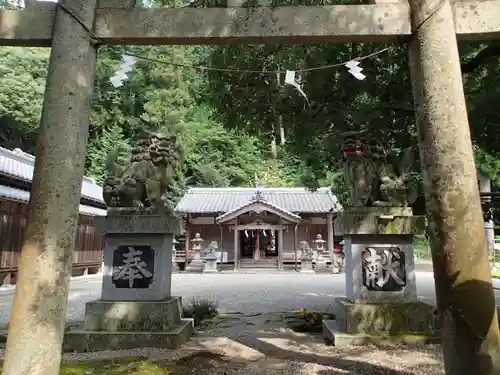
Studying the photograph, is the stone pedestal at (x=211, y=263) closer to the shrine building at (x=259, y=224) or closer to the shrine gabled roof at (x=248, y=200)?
the shrine building at (x=259, y=224)

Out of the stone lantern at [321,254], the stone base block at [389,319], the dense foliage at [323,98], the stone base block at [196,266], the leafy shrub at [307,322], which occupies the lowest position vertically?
the leafy shrub at [307,322]

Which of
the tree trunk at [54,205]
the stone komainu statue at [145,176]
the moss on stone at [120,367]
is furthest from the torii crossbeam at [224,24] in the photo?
the moss on stone at [120,367]

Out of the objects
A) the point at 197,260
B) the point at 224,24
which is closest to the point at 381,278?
the point at 224,24

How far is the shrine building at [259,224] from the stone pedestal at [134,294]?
18.1 m

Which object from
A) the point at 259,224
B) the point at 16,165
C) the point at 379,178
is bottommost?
the point at 379,178

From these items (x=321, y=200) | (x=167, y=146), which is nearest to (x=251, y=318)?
(x=167, y=146)

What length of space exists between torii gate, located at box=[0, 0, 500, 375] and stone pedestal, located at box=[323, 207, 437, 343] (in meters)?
2.26

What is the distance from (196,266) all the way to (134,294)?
17.6 metres

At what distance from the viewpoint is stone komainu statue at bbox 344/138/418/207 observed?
17.7 feet

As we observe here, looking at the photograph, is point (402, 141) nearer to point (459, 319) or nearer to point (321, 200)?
point (459, 319)

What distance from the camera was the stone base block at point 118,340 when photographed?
15.8 feet

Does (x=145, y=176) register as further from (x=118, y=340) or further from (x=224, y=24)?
(x=224, y=24)

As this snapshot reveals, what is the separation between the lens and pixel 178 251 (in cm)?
2380

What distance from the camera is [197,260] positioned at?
896 inches
